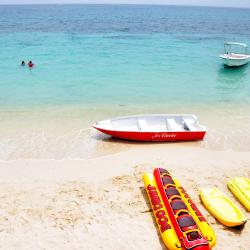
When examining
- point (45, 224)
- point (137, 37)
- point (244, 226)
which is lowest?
point (45, 224)

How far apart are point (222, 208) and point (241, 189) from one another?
1.46 metres

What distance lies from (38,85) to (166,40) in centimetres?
2967

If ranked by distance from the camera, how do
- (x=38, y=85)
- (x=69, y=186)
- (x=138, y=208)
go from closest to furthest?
(x=138, y=208) → (x=69, y=186) → (x=38, y=85)

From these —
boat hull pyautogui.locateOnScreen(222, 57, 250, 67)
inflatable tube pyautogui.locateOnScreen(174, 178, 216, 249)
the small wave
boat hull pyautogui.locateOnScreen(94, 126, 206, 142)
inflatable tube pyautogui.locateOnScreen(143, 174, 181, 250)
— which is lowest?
the small wave

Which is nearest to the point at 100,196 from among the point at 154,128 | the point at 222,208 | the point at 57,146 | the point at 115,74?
Answer: the point at 222,208

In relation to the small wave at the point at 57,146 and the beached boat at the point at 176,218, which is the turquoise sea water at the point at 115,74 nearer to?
the small wave at the point at 57,146

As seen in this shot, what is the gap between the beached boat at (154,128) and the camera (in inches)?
555

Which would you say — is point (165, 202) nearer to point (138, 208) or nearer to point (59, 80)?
point (138, 208)

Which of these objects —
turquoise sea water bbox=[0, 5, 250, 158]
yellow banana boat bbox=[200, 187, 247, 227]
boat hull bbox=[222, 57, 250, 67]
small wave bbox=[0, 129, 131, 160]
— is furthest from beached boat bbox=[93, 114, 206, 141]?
boat hull bbox=[222, 57, 250, 67]

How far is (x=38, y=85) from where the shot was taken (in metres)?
23.7

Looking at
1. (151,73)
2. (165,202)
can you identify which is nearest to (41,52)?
(151,73)

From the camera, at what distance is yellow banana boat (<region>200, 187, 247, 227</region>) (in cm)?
862

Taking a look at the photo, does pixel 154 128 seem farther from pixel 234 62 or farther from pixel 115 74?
pixel 234 62

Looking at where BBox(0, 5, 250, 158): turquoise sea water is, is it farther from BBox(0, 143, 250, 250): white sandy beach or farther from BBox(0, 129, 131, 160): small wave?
BBox(0, 143, 250, 250): white sandy beach
